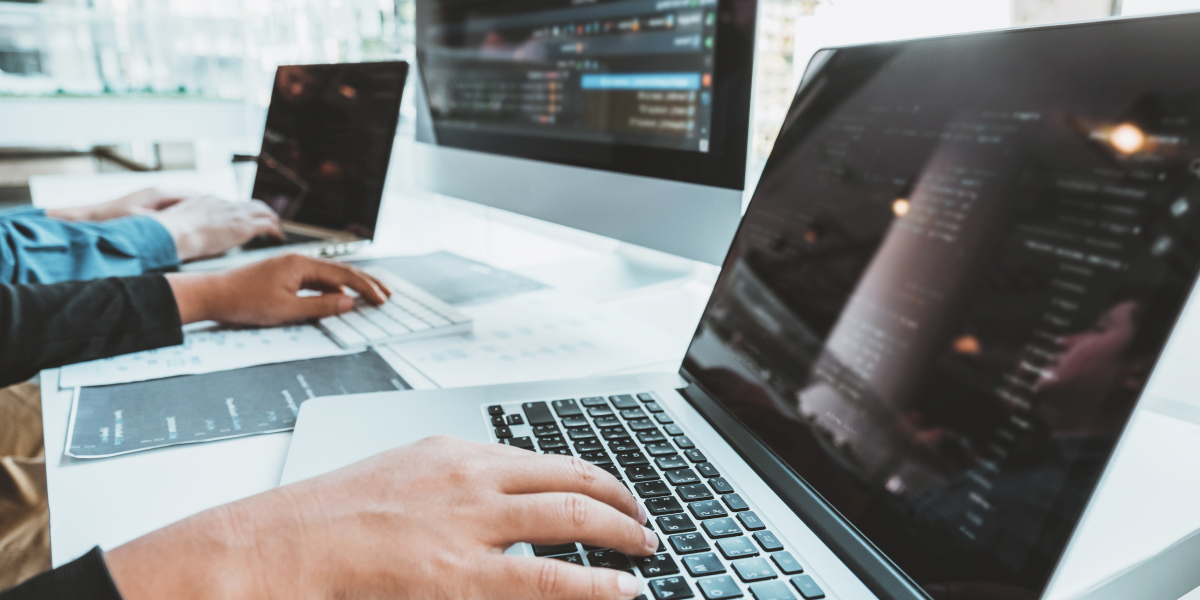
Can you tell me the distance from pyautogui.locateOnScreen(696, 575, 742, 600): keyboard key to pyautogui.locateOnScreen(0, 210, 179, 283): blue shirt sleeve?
31.0 inches

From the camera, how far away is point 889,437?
13.2 inches

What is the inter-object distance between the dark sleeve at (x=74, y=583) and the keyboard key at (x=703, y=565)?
0.25m

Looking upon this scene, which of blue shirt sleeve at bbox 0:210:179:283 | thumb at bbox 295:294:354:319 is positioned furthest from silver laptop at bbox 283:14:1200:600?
blue shirt sleeve at bbox 0:210:179:283

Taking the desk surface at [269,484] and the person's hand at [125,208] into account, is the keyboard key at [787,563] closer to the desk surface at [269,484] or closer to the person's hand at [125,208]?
the desk surface at [269,484]

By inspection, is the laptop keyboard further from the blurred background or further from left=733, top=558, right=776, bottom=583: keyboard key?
the blurred background

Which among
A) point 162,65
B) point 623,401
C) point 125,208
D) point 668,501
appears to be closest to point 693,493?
point 668,501

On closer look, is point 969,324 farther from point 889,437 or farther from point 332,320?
point 332,320

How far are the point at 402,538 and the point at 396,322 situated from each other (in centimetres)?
39

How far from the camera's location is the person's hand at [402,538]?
300mm

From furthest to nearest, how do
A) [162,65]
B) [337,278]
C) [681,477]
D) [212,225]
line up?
[162,65], [212,225], [337,278], [681,477]

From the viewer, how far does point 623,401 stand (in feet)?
1.56

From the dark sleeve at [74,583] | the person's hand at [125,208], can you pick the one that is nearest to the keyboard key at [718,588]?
the dark sleeve at [74,583]

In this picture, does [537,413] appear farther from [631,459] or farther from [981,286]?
[981,286]

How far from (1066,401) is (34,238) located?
974mm
